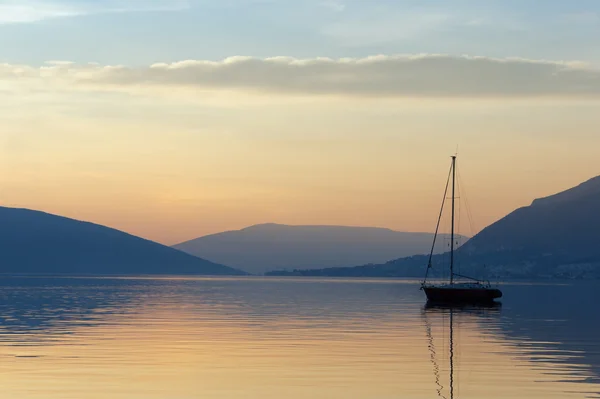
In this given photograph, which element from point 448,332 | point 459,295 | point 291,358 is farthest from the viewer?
point 459,295

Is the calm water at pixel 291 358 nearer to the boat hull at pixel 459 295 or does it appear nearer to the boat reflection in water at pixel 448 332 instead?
the boat reflection in water at pixel 448 332

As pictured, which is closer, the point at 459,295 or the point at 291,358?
the point at 291,358

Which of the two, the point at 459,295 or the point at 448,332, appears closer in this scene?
the point at 448,332

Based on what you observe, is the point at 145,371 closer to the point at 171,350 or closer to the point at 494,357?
the point at 171,350

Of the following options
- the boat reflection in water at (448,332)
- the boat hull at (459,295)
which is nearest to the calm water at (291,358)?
the boat reflection in water at (448,332)

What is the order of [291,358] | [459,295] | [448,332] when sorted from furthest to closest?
1. [459,295]
2. [448,332]
3. [291,358]

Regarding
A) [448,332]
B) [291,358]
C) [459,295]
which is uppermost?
[459,295]

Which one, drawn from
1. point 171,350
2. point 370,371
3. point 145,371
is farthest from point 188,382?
point 171,350

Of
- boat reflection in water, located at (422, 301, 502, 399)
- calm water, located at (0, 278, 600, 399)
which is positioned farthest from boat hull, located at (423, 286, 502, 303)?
calm water, located at (0, 278, 600, 399)

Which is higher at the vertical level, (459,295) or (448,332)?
(459,295)

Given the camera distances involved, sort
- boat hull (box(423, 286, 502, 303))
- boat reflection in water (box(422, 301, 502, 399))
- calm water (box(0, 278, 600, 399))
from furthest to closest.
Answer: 1. boat hull (box(423, 286, 502, 303))
2. boat reflection in water (box(422, 301, 502, 399))
3. calm water (box(0, 278, 600, 399))

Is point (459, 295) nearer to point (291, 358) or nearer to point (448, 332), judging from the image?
point (448, 332)

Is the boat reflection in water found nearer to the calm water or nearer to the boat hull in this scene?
the calm water

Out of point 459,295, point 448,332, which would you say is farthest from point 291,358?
point 459,295
